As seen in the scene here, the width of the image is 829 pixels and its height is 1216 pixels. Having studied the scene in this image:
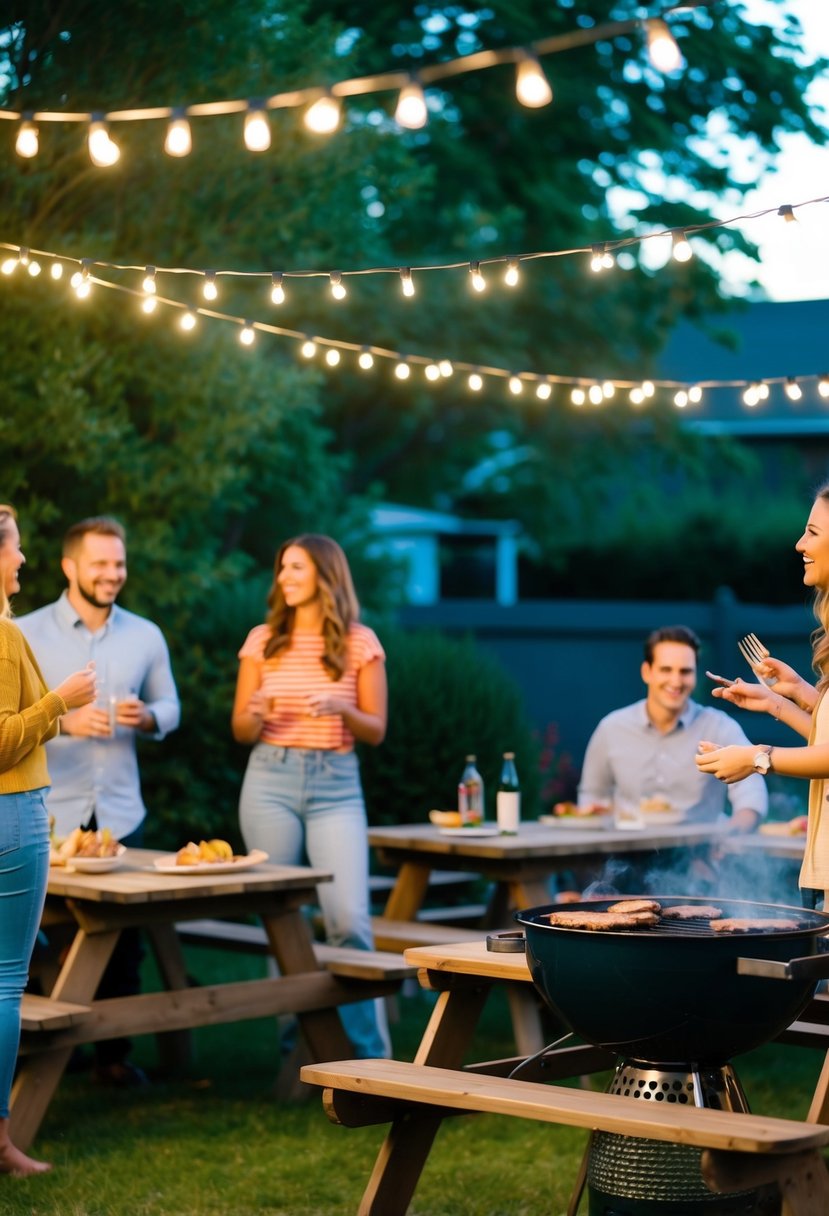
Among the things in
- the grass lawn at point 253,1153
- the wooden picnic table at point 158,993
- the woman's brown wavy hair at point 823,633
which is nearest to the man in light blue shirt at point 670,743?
the grass lawn at point 253,1153

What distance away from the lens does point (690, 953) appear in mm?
3371

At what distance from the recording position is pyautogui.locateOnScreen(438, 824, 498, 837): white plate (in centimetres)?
613

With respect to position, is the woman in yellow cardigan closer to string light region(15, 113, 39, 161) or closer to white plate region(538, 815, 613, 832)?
string light region(15, 113, 39, 161)

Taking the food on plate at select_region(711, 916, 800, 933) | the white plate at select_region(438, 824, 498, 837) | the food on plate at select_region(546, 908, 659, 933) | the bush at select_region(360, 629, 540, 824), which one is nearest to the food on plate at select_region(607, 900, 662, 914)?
the food on plate at select_region(546, 908, 659, 933)

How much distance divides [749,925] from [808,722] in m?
0.64

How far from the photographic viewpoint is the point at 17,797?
4.38 meters

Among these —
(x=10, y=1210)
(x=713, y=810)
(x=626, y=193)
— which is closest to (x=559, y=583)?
(x=626, y=193)

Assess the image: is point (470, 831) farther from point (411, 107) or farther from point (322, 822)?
point (411, 107)

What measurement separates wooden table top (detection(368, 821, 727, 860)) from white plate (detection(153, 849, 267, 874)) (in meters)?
0.89

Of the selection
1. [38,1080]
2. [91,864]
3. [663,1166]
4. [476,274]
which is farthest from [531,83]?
[38,1080]

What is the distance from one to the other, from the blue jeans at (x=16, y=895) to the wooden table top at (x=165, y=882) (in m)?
0.43

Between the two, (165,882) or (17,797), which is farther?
(165,882)

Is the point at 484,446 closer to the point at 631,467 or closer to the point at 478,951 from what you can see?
the point at 631,467

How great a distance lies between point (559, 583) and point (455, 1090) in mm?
21253
